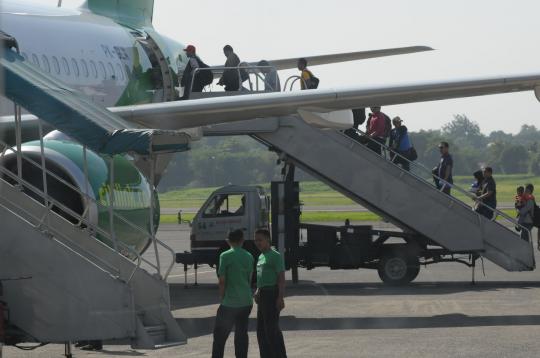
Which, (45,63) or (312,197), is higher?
(45,63)

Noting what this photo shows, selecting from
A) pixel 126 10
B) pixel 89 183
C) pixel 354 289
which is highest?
pixel 126 10

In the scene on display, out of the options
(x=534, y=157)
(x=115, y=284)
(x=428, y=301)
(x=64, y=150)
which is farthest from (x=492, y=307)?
(x=534, y=157)

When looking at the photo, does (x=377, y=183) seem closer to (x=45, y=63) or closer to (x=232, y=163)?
(x=45, y=63)

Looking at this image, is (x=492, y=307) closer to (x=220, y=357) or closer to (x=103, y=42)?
(x=220, y=357)

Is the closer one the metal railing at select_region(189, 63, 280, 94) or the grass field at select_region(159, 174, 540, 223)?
the metal railing at select_region(189, 63, 280, 94)

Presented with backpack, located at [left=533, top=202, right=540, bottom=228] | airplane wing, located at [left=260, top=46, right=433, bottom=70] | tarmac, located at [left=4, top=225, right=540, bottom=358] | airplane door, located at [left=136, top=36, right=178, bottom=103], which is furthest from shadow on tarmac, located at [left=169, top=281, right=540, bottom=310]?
airplane wing, located at [left=260, top=46, right=433, bottom=70]

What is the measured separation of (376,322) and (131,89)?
402 inches

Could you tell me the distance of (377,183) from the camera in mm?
24453

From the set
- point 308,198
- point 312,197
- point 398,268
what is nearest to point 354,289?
point 398,268

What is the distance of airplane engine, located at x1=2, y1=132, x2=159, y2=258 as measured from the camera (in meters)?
16.4

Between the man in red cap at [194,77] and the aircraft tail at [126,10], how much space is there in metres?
3.21

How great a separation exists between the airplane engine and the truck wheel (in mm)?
8173

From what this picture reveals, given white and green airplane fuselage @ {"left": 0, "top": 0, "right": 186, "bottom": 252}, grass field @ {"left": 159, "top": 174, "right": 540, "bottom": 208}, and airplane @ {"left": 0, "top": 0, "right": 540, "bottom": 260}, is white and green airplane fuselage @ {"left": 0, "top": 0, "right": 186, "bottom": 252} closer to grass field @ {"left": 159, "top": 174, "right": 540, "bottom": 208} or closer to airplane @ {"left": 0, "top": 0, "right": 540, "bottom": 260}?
airplane @ {"left": 0, "top": 0, "right": 540, "bottom": 260}

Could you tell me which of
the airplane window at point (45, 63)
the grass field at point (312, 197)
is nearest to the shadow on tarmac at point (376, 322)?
the airplane window at point (45, 63)
